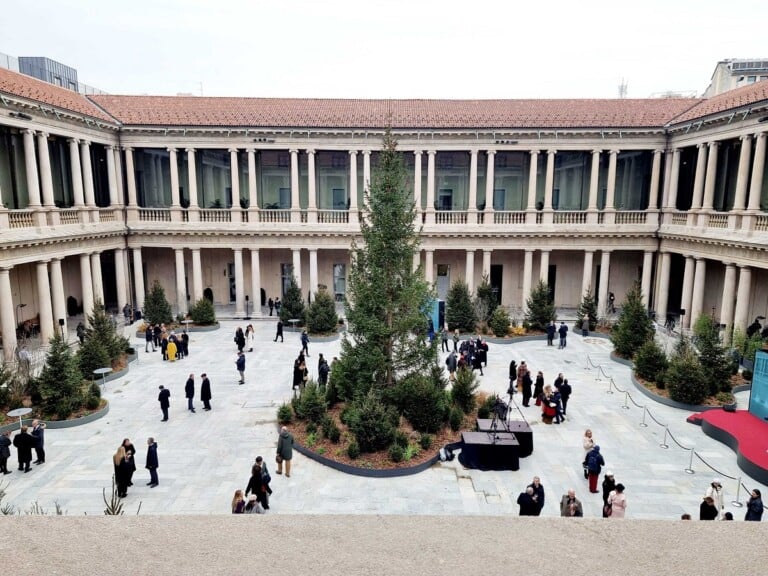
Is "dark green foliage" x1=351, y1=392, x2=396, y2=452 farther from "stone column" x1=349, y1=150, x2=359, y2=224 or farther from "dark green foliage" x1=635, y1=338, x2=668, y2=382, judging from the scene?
"stone column" x1=349, y1=150, x2=359, y2=224

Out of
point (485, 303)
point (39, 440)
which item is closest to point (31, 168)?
point (39, 440)

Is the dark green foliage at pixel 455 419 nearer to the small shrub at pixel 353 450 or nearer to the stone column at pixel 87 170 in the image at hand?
the small shrub at pixel 353 450

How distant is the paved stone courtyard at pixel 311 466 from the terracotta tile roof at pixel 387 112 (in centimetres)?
1778

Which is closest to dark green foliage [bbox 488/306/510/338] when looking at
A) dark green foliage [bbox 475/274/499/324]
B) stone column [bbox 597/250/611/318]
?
dark green foliage [bbox 475/274/499/324]

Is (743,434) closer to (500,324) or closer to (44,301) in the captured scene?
(500,324)

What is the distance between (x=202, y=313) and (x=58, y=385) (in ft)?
44.2

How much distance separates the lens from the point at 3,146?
2500cm

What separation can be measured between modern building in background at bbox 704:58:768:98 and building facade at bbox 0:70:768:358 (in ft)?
42.6

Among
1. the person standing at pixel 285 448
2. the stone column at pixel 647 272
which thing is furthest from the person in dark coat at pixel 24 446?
the stone column at pixel 647 272

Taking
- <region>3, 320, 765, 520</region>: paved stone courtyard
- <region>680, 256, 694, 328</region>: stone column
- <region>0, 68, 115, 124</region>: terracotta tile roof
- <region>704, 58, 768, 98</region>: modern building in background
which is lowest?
<region>3, 320, 765, 520</region>: paved stone courtyard

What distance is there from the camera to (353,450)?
13578mm

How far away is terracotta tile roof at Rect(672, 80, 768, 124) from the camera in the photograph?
2445cm

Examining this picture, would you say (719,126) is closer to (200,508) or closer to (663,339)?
(663,339)

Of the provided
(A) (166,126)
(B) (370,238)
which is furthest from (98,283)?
(B) (370,238)
